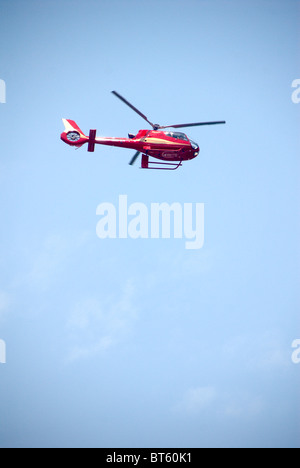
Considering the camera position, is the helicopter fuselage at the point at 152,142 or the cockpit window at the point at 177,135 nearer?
the helicopter fuselage at the point at 152,142

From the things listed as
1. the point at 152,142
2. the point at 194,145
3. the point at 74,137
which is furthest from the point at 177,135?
the point at 74,137

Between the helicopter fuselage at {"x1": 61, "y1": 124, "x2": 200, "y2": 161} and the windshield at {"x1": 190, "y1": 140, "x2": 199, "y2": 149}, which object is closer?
the helicopter fuselage at {"x1": 61, "y1": 124, "x2": 200, "y2": 161}

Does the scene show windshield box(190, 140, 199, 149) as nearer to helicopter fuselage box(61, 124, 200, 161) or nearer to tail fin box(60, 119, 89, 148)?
helicopter fuselage box(61, 124, 200, 161)

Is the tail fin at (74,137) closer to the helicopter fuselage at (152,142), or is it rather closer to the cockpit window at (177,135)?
the helicopter fuselage at (152,142)

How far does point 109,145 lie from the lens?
25688mm

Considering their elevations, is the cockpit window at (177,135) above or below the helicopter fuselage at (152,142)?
above

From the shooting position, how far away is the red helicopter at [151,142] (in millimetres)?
25359

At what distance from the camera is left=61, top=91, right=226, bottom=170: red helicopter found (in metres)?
25.4

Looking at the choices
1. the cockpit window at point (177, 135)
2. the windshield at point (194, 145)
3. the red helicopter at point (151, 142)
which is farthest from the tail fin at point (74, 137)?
the windshield at point (194, 145)

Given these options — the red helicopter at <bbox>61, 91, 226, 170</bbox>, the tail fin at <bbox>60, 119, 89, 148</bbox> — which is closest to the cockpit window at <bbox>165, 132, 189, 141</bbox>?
the red helicopter at <bbox>61, 91, 226, 170</bbox>
